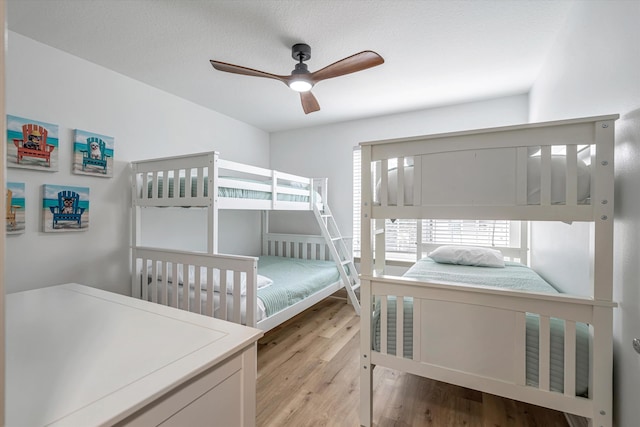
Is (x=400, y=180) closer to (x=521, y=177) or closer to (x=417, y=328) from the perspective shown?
(x=521, y=177)

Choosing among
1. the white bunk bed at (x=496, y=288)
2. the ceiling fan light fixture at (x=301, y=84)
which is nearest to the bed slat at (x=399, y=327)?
the white bunk bed at (x=496, y=288)

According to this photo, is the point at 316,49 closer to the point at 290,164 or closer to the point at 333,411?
the point at 290,164

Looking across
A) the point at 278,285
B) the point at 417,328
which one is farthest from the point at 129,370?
the point at 278,285

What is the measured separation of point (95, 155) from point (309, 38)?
1.94 metres

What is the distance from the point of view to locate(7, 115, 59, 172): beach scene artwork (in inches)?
76.3

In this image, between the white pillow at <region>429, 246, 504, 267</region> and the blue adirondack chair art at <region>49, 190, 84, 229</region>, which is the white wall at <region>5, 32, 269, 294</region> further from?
the white pillow at <region>429, 246, 504, 267</region>

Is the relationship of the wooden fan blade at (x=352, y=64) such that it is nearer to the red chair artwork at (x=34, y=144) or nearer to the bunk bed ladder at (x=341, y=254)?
the bunk bed ladder at (x=341, y=254)

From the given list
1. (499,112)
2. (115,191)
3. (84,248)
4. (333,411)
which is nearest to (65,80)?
(115,191)

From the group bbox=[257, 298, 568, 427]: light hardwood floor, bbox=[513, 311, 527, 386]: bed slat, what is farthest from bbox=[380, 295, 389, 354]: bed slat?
bbox=[513, 311, 527, 386]: bed slat

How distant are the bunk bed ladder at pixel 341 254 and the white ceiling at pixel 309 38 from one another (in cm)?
143

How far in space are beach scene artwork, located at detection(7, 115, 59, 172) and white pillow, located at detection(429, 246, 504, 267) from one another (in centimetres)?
337

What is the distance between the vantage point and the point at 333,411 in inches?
67.4

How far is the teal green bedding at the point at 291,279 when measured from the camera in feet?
7.54

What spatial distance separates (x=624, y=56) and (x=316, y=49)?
1719 millimetres
